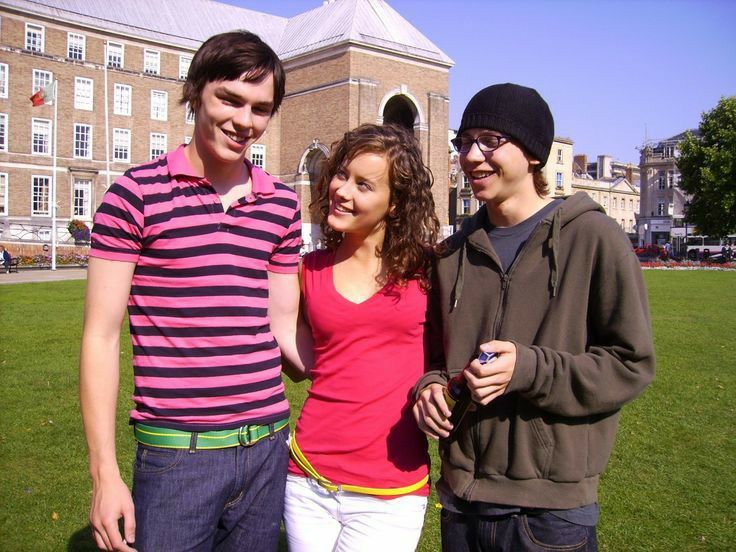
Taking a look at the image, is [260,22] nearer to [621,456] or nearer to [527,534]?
[621,456]

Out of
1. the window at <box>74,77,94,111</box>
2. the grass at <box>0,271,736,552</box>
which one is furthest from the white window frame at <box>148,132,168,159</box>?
the grass at <box>0,271,736,552</box>

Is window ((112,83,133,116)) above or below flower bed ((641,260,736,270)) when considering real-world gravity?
above

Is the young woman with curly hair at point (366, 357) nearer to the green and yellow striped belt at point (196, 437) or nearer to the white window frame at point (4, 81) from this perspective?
the green and yellow striped belt at point (196, 437)

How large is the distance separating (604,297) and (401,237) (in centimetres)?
88

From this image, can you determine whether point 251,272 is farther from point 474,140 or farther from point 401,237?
point 474,140

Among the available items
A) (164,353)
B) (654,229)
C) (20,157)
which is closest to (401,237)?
(164,353)

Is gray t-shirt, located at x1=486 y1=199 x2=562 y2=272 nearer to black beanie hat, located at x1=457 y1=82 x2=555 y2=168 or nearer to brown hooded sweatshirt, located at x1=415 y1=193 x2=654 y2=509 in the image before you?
brown hooded sweatshirt, located at x1=415 y1=193 x2=654 y2=509

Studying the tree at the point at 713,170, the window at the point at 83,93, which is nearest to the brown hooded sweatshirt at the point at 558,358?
the window at the point at 83,93

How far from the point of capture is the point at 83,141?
45188mm

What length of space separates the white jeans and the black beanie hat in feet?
4.55

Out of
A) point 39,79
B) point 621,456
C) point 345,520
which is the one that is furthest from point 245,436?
point 39,79

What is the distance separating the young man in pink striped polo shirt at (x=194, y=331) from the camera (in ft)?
7.14

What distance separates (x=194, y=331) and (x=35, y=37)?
4823 centimetres

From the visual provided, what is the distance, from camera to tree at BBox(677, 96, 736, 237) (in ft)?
164
